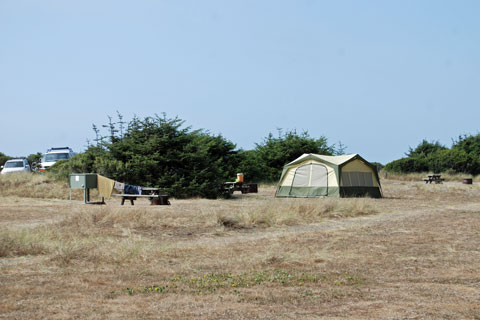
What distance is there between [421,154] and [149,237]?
2007 inches

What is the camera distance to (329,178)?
24.3 m

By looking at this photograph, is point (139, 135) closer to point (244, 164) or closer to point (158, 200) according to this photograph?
point (158, 200)

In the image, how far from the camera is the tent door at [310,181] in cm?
2445

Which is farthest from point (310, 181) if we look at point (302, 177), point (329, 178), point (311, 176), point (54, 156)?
point (54, 156)

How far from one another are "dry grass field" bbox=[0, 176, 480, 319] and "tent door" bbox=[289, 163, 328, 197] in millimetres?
10063

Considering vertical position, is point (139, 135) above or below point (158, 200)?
above

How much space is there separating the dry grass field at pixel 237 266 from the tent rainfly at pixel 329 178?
31.4 ft

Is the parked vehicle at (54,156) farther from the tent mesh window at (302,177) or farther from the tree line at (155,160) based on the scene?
the tent mesh window at (302,177)

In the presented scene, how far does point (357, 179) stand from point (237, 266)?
1789cm

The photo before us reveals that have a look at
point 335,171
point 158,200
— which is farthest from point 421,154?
point 158,200

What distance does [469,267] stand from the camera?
25.1ft

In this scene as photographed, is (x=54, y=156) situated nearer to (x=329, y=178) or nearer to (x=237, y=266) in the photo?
(x=329, y=178)

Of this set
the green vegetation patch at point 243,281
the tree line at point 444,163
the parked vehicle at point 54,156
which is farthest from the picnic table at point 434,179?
the green vegetation patch at point 243,281

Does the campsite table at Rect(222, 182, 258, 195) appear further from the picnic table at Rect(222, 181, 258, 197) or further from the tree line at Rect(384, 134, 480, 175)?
the tree line at Rect(384, 134, 480, 175)
